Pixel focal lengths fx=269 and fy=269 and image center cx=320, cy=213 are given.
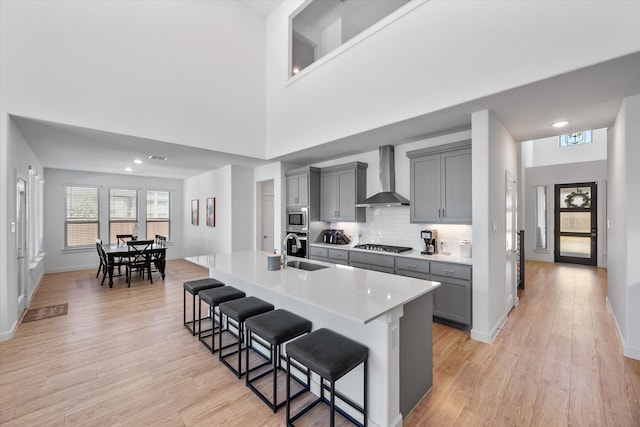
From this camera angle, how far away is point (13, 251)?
129 inches

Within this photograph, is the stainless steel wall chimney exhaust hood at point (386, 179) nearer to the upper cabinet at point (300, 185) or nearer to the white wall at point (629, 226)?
the upper cabinet at point (300, 185)

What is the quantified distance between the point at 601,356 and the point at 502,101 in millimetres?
2718

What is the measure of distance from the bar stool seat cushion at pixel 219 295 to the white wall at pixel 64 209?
6544 mm

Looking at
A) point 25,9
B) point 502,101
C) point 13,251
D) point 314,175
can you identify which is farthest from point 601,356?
point 25,9

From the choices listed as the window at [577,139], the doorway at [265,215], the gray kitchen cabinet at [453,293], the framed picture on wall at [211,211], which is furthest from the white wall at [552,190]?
the framed picture on wall at [211,211]

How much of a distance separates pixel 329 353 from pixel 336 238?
3.57 m

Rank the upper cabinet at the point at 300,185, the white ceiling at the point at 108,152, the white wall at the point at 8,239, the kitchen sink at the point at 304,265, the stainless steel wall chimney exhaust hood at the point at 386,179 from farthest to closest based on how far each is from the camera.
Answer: the upper cabinet at the point at 300,185 → the stainless steel wall chimney exhaust hood at the point at 386,179 → the white ceiling at the point at 108,152 → the white wall at the point at 8,239 → the kitchen sink at the point at 304,265

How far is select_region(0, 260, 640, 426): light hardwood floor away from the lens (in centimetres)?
192

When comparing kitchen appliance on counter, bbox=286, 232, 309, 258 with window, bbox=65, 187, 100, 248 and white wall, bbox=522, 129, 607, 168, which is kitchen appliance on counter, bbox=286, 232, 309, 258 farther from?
white wall, bbox=522, 129, 607, 168

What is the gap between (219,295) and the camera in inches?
111

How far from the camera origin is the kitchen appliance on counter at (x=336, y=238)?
204 inches

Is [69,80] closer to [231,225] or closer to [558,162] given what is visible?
[231,225]

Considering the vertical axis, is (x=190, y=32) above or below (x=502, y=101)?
above

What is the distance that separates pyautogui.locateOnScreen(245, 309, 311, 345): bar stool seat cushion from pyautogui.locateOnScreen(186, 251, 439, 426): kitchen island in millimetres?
103
